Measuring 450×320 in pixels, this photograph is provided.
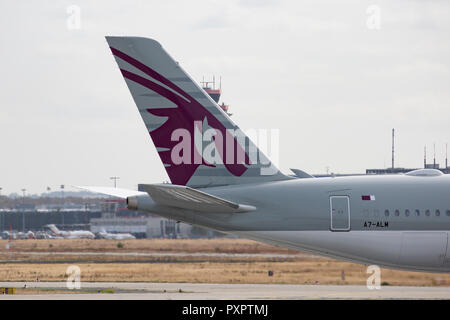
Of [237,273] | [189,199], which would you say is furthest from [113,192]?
[237,273]

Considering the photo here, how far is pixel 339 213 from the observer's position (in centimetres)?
3206

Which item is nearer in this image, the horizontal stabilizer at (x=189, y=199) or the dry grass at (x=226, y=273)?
the horizontal stabilizer at (x=189, y=199)

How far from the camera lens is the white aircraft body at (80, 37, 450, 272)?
3186 centimetres

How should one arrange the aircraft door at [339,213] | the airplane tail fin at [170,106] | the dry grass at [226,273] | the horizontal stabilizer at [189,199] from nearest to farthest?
the horizontal stabilizer at [189,199], the airplane tail fin at [170,106], the aircraft door at [339,213], the dry grass at [226,273]

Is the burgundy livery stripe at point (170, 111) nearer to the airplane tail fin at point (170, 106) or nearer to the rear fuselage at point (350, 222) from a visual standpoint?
the airplane tail fin at point (170, 106)

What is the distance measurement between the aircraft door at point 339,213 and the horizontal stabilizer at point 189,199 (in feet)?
10.1

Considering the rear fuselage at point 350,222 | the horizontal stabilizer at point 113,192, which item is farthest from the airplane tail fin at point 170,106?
the rear fuselage at point 350,222

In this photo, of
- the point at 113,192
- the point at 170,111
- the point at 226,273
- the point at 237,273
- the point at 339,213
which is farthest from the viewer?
the point at 226,273

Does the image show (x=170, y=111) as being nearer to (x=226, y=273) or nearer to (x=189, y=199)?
(x=189, y=199)

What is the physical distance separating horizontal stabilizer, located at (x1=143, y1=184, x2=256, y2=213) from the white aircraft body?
10cm

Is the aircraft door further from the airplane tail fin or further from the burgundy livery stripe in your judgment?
the burgundy livery stripe

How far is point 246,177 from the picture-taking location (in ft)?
109

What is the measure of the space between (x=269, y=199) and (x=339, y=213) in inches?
109

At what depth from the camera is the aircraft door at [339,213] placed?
31.9 metres
